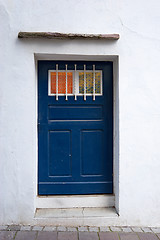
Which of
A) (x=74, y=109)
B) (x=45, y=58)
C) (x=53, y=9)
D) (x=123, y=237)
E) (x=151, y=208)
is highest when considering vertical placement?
(x=53, y=9)

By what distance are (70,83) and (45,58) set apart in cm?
55

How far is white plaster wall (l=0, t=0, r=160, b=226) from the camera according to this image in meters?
3.29

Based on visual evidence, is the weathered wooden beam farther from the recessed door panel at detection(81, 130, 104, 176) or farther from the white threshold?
the white threshold

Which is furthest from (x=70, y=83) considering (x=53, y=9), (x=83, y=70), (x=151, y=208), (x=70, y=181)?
(x=151, y=208)

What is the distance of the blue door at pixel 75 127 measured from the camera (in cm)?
363

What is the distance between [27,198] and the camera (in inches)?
132

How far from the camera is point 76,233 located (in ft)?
10.5

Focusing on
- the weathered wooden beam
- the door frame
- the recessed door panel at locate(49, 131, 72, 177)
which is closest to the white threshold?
the door frame

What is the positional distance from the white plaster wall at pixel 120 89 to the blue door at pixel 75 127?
304 millimetres

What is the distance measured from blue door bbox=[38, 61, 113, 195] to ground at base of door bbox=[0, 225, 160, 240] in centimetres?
56

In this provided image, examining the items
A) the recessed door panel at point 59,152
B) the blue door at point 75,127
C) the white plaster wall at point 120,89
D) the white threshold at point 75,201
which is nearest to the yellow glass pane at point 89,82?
the blue door at point 75,127

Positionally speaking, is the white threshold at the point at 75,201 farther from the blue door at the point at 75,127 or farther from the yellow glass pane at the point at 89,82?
the yellow glass pane at the point at 89,82

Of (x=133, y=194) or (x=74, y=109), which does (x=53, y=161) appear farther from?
(x=133, y=194)

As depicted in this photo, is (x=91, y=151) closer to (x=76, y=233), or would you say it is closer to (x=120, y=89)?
(x=120, y=89)
